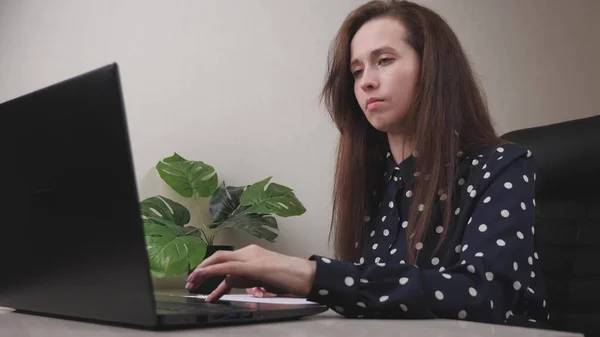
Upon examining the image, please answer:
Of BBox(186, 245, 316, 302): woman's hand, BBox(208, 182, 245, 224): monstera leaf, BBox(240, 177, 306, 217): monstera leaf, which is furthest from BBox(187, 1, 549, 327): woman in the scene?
BBox(208, 182, 245, 224): monstera leaf

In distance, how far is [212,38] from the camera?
7.75ft

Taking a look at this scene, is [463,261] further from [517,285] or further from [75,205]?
[75,205]

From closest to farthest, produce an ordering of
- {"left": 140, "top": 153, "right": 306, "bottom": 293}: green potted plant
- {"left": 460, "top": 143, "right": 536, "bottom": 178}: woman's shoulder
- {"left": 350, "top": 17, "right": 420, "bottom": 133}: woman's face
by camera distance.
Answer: {"left": 460, "top": 143, "right": 536, "bottom": 178}: woman's shoulder
{"left": 350, "top": 17, "right": 420, "bottom": 133}: woman's face
{"left": 140, "top": 153, "right": 306, "bottom": 293}: green potted plant

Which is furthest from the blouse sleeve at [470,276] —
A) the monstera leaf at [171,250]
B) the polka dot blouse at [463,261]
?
the monstera leaf at [171,250]

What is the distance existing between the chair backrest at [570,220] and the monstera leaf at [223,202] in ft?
3.56

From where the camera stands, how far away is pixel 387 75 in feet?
4.27

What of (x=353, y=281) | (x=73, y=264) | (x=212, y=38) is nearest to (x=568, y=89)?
(x=212, y=38)

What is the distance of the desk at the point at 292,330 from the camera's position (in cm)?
62

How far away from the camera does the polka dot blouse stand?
2.80 feet

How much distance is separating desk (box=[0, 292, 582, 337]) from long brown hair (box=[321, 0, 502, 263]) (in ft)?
1.44

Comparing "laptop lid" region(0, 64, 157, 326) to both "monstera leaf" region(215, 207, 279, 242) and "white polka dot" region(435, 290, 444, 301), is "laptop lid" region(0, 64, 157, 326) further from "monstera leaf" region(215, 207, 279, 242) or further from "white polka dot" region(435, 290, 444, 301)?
"monstera leaf" region(215, 207, 279, 242)

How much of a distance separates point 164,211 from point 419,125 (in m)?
1.12

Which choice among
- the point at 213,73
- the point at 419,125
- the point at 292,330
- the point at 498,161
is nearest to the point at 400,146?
the point at 419,125

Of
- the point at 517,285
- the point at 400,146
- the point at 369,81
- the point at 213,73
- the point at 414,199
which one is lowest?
the point at 517,285
